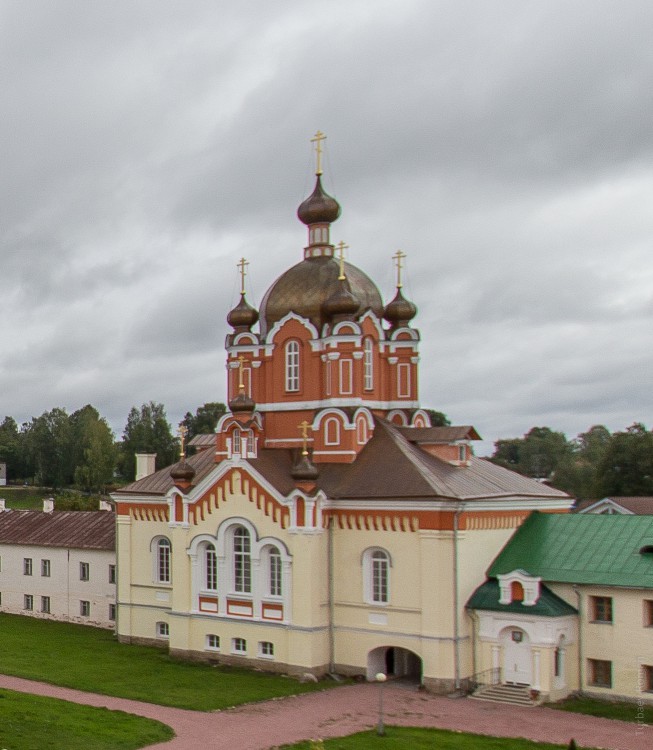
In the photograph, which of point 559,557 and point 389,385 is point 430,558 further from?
point 389,385

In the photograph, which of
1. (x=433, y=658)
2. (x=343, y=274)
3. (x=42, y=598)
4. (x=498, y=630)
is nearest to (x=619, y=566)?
(x=498, y=630)

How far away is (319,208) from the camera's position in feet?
117

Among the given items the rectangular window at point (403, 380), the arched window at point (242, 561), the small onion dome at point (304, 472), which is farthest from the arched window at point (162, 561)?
the rectangular window at point (403, 380)

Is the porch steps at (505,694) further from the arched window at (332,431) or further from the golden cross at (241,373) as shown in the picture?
the golden cross at (241,373)

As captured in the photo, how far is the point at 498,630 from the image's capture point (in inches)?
1074

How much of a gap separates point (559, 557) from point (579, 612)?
1.86 meters

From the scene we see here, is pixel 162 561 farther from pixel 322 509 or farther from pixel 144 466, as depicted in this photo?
pixel 322 509

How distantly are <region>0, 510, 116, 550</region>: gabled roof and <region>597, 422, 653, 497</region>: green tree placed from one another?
37.7 m

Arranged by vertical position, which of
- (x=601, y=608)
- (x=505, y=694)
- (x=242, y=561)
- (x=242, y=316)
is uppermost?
(x=242, y=316)

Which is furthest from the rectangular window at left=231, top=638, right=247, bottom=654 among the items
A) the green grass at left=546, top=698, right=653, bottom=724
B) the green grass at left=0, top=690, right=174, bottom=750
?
the green grass at left=546, top=698, right=653, bottom=724

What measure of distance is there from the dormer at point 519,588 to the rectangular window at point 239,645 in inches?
331

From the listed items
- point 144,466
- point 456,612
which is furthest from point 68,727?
point 144,466

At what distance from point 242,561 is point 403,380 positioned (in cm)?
913

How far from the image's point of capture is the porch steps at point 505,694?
85.4 ft
